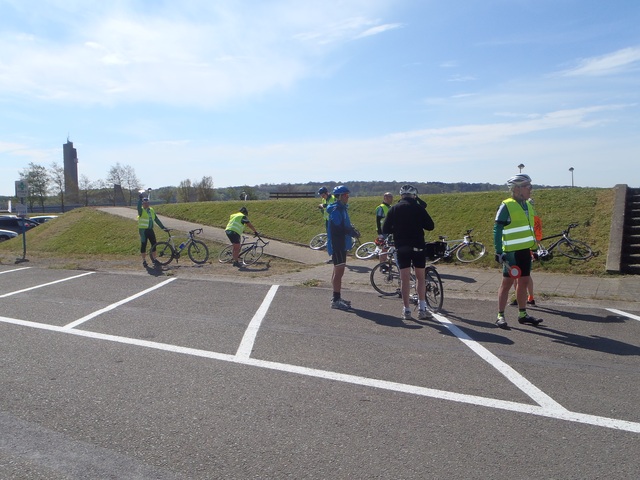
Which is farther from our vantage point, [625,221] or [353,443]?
[625,221]

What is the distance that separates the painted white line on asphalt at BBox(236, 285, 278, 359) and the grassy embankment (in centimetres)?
645

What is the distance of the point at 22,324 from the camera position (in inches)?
308

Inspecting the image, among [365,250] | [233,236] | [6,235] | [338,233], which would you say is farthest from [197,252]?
[6,235]

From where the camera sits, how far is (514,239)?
293 inches

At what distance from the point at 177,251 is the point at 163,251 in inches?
15.2

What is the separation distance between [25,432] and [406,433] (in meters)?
2.81

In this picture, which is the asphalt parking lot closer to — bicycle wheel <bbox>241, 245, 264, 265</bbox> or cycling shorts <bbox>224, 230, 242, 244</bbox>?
cycling shorts <bbox>224, 230, 242, 244</bbox>

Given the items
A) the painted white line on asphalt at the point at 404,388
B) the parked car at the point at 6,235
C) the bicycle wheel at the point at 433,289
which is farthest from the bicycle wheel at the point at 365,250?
the parked car at the point at 6,235

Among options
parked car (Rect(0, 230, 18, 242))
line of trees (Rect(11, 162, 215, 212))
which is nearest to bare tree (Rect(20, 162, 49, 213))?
line of trees (Rect(11, 162, 215, 212))

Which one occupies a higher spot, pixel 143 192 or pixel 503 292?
pixel 143 192

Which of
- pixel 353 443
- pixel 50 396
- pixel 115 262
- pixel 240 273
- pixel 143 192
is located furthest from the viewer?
pixel 115 262

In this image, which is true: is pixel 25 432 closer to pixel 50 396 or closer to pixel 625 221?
pixel 50 396

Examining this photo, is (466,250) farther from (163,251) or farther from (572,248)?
(163,251)

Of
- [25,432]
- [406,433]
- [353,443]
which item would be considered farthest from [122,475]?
[406,433]
